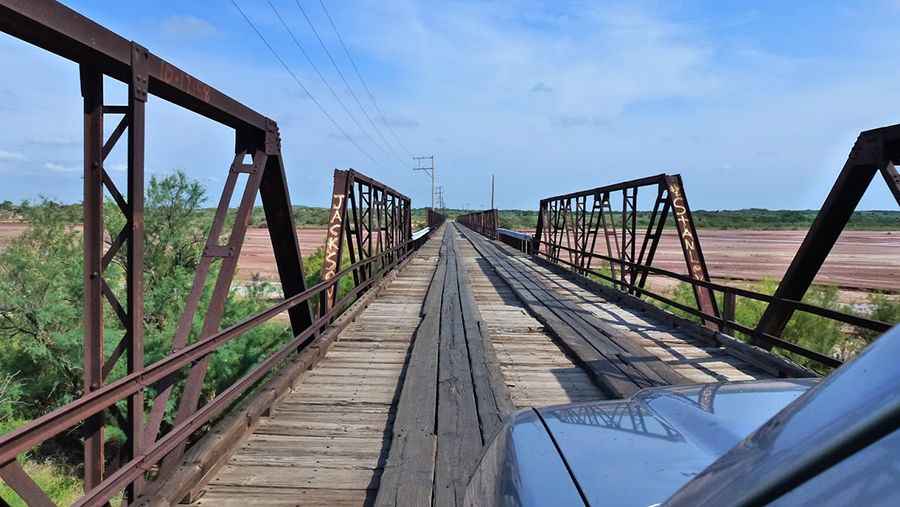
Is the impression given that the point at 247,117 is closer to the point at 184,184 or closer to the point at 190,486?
the point at 190,486

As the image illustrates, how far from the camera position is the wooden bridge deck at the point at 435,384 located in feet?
10.7

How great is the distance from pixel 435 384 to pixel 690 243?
17.3 ft

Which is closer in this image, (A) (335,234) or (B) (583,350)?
(B) (583,350)

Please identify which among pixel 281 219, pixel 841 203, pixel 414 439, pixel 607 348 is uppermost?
pixel 841 203

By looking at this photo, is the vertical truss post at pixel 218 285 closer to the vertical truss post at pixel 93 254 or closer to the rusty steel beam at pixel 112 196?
the rusty steel beam at pixel 112 196

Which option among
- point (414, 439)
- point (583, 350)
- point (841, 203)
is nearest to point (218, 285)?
point (414, 439)

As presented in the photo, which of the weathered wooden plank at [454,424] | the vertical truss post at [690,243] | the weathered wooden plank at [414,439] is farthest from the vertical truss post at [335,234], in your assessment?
the vertical truss post at [690,243]

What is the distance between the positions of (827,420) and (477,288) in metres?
11.9

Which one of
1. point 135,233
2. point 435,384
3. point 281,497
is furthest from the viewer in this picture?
point 435,384

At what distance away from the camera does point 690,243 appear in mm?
8195

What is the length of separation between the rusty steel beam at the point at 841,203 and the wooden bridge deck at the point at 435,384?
23.4 inches

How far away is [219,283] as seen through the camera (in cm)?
391

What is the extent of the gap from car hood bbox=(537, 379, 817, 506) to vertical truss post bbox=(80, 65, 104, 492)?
7.19 ft

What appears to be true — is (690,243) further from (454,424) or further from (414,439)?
(414,439)
